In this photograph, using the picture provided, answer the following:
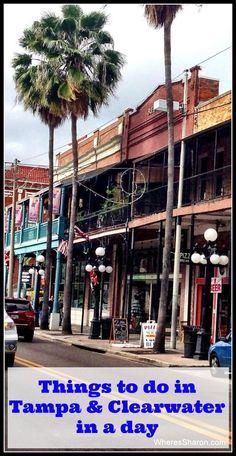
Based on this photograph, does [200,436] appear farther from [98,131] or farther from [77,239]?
[98,131]

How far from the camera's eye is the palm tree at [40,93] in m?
25.9

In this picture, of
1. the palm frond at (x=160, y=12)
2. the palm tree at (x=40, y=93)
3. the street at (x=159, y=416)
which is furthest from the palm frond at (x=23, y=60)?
the palm frond at (x=160, y=12)

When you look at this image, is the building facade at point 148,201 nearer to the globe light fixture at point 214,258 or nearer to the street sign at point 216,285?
the street sign at point 216,285

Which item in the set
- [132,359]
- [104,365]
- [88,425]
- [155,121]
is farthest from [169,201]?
[88,425]

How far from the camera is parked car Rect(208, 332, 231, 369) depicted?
14016 millimetres

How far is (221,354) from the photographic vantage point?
14219 mm

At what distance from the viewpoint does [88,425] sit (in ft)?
21.4

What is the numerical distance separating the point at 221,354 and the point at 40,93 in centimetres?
1585

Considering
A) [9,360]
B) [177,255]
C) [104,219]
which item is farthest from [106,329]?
[9,360]

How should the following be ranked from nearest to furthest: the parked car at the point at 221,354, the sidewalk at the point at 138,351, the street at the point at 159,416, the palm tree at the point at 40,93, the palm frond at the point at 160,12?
the street at the point at 159,416, the palm frond at the point at 160,12, the parked car at the point at 221,354, the sidewalk at the point at 138,351, the palm tree at the point at 40,93

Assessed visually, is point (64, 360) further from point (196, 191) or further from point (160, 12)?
point (196, 191)

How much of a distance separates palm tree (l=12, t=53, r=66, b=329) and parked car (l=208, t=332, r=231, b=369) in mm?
14409

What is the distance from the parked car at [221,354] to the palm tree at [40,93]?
47.3 ft

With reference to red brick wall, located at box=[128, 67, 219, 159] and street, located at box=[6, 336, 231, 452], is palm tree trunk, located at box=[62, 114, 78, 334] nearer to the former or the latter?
red brick wall, located at box=[128, 67, 219, 159]
